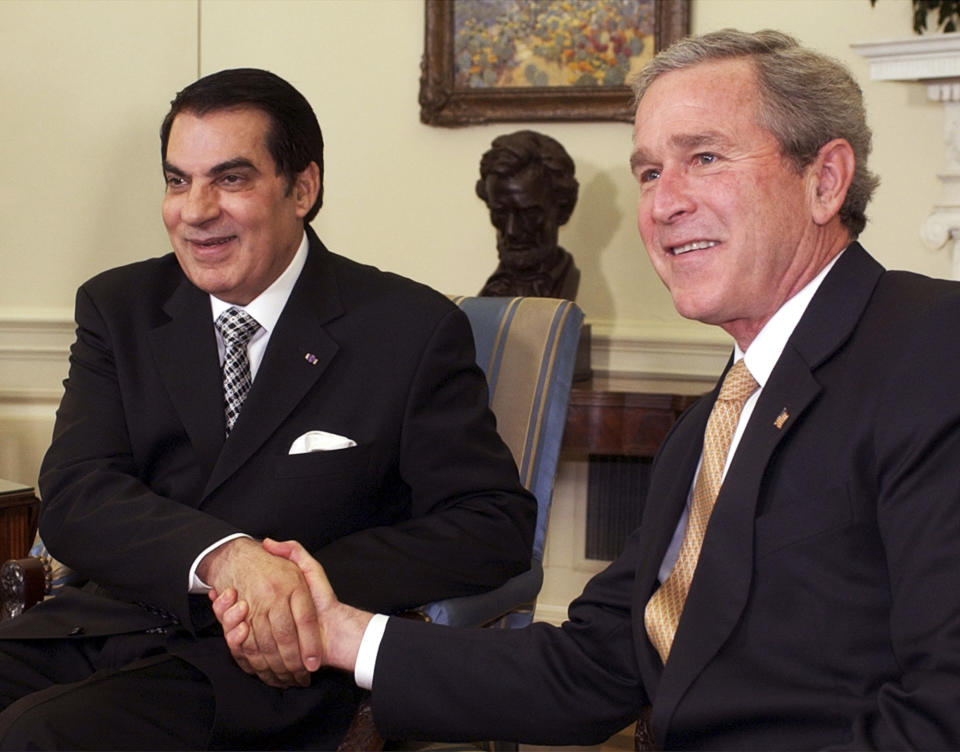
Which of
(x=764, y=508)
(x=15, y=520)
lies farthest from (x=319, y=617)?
(x=15, y=520)

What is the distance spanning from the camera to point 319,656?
186cm

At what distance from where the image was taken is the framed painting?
14.0 ft

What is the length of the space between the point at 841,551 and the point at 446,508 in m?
1.02

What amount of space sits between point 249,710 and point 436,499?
54 cm

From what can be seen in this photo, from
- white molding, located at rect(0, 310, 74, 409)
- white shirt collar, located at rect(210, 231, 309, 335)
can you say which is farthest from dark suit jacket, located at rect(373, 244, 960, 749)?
white molding, located at rect(0, 310, 74, 409)

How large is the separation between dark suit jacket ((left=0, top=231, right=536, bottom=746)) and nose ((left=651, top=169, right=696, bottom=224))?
795mm

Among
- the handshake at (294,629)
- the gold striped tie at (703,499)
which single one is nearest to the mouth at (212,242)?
the handshake at (294,629)

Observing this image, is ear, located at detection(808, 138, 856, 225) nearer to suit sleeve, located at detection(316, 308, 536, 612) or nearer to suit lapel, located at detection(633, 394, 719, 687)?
suit lapel, located at detection(633, 394, 719, 687)

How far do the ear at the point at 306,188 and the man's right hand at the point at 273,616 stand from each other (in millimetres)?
767

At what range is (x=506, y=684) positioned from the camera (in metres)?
1.72

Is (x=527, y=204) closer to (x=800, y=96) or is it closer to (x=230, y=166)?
(x=230, y=166)

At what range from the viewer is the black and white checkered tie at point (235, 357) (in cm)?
232

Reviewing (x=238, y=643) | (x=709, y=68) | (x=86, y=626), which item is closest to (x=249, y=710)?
(x=238, y=643)

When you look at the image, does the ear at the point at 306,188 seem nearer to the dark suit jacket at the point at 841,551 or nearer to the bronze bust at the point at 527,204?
the dark suit jacket at the point at 841,551
